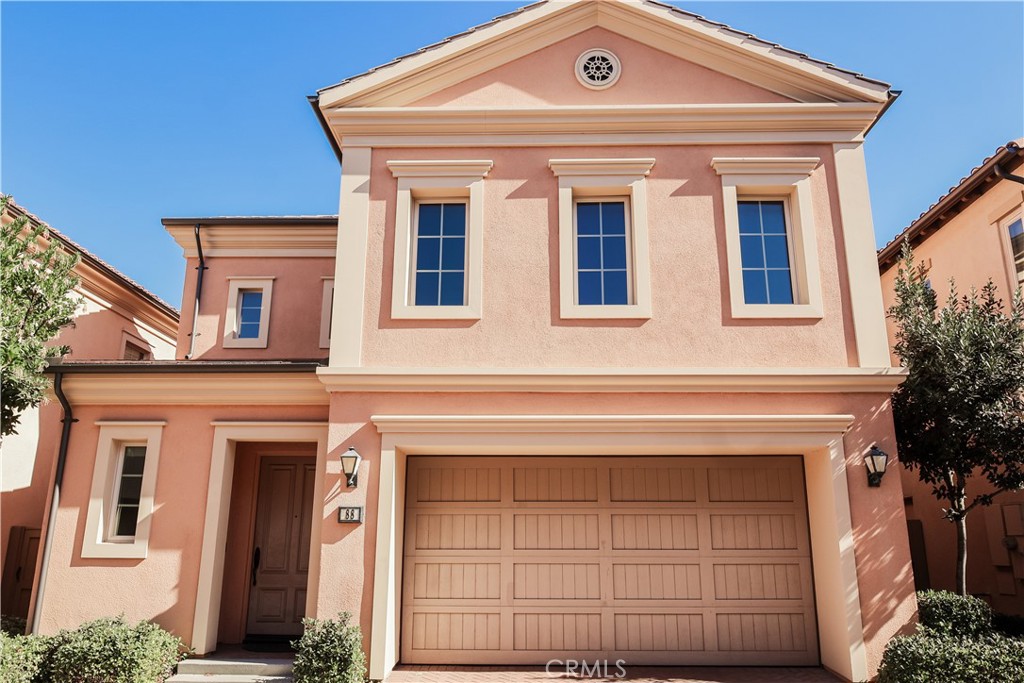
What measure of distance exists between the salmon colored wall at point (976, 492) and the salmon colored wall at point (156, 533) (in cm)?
1084

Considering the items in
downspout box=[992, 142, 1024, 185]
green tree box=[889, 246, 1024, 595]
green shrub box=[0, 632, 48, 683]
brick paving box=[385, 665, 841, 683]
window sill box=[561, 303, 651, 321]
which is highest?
downspout box=[992, 142, 1024, 185]

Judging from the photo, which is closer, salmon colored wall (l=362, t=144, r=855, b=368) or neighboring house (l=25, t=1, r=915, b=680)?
neighboring house (l=25, t=1, r=915, b=680)

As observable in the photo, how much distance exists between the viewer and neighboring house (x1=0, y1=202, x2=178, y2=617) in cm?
1196

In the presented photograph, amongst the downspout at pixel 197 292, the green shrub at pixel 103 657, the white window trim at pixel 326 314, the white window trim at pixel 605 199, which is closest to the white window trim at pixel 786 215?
the white window trim at pixel 605 199

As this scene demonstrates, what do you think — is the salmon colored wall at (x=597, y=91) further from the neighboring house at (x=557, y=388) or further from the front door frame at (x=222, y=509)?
the front door frame at (x=222, y=509)

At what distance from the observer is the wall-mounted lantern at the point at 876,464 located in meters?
8.78

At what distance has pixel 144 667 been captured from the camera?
8.40 m

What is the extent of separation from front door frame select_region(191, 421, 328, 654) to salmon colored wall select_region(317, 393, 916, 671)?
1.80ft

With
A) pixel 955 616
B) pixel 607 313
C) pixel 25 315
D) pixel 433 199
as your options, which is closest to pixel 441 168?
pixel 433 199

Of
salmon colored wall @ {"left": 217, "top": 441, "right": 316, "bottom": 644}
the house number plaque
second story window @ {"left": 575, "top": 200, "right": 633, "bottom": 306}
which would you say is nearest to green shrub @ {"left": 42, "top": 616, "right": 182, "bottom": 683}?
salmon colored wall @ {"left": 217, "top": 441, "right": 316, "bottom": 644}

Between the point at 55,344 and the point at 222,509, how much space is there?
6526mm

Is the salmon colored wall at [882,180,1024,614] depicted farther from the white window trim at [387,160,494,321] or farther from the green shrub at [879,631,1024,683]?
the white window trim at [387,160,494,321]

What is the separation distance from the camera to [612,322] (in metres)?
9.59

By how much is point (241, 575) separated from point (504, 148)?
7.38m
